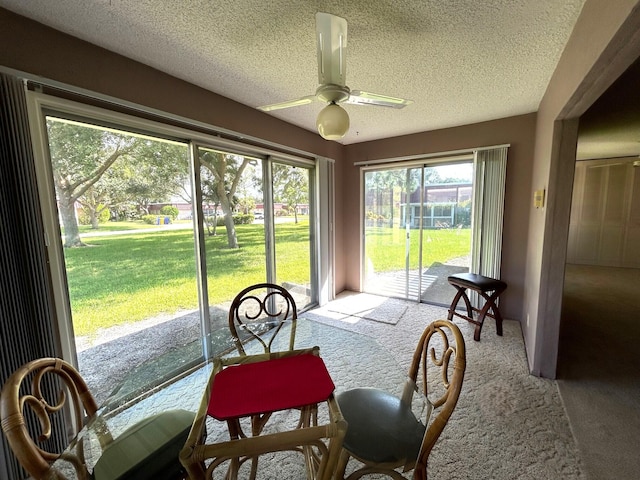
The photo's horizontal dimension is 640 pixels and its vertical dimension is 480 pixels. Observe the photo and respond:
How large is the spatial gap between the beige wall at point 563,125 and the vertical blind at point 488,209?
29.6 inches

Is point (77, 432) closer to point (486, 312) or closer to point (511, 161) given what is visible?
point (486, 312)

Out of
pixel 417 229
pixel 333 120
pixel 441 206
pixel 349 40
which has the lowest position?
pixel 417 229

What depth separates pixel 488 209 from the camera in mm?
3246

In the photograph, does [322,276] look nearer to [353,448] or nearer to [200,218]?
[200,218]

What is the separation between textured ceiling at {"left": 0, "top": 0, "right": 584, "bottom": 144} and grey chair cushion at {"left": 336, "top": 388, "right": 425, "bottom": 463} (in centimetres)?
199

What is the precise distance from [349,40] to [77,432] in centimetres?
238

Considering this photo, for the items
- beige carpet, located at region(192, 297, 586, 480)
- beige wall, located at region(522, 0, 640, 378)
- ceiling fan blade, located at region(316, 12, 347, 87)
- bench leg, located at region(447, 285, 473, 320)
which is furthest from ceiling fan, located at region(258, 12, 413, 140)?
bench leg, located at region(447, 285, 473, 320)

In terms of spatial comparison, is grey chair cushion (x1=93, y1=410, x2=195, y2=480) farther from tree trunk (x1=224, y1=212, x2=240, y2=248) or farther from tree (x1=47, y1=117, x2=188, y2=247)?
tree trunk (x1=224, y1=212, x2=240, y2=248)

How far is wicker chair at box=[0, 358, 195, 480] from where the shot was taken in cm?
78

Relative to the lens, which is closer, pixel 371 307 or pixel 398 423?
pixel 398 423

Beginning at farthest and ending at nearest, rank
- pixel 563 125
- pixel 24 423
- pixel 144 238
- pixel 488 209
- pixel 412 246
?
pixel 412 246 < pixel 488 209 < pixel 144 238 < pixel 563 125 < pixel 24 423

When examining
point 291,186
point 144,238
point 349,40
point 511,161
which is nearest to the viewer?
Answer: point 349,40

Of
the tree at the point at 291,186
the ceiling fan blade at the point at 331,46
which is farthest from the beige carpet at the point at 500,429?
the ceiling fan blade at the point at 331,46

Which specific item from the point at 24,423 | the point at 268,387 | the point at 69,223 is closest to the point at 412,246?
the point at 268,387
